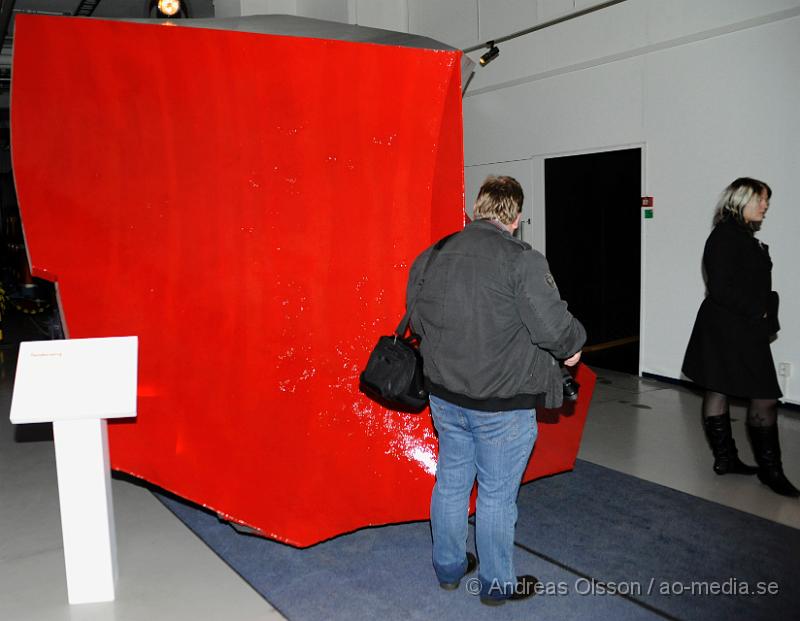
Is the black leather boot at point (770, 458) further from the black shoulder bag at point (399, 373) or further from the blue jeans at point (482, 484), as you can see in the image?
the black shoulder bag at point (399, 373)

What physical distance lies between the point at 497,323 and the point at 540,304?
0.49ft

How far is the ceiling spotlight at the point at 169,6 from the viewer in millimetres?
3873

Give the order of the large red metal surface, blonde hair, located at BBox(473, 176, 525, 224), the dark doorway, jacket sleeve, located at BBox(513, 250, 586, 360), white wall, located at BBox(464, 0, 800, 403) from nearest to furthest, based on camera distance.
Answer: jacket sleeve, located at BBox(513, 250, 586, 360) < blonde hair, located at BBox(473, 176, 525, 224) < the large red metal surface < white wall, located at BBox(464, 0, 800, 403) < the dark doorway

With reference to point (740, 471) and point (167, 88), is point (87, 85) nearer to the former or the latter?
point (167, 88)

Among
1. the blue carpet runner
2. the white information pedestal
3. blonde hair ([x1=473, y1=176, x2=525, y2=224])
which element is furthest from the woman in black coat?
the white information pedestal

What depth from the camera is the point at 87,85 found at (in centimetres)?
294

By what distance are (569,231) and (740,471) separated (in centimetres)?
373

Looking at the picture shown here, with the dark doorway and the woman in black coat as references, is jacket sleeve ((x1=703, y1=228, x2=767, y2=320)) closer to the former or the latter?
the woman in black coat

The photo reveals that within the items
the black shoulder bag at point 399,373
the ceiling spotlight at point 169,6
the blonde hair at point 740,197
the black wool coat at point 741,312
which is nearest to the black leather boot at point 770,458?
the black wool coat at point 741,312

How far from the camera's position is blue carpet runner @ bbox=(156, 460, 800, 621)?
2.53 meters

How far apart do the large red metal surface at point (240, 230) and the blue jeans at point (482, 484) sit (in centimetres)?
59

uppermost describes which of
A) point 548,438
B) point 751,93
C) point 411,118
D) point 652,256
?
point 751,93

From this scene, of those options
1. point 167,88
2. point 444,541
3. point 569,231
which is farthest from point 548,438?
point 569,231

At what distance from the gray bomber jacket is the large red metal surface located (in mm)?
772
